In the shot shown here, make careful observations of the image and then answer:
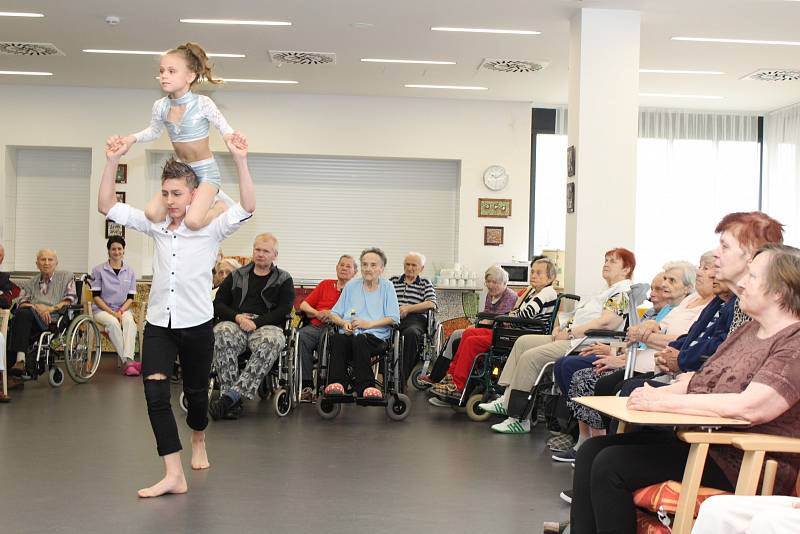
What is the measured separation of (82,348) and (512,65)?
15.7 ft

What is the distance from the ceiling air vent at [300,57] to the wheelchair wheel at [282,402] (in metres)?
3.79

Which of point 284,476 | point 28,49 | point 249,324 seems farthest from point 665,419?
point 28,49

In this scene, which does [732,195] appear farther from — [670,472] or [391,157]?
[670,472]

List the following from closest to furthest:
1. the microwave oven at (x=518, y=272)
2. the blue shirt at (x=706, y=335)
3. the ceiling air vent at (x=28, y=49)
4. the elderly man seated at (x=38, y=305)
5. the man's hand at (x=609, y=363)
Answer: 1. the blue shirt at (x=706, y=335)
2. the man's hand at (x=609, y=363)
3. the elderly man seated at (x=38, y=305)
4. the ceiling air vent at (x=28, y=49)
5. the microwave oven at (x=518, y=272)

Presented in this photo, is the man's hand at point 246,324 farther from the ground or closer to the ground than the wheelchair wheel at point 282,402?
farther from the ground

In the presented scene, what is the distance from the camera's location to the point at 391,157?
34.9 feet

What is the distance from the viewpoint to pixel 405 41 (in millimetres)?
7977

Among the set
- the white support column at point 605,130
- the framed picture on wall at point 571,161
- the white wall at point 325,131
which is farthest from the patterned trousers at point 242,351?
the white wall at point 325,131

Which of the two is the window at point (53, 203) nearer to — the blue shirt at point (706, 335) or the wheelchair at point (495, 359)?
the wheelchair at point (495, 359)

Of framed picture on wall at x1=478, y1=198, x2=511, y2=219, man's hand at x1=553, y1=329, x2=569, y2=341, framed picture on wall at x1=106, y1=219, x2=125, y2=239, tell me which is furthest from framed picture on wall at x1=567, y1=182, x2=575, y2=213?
framed picture on wall at x1=106, y1=219, x2=125, y2=239

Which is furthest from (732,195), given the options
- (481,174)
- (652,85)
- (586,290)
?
(586,290)

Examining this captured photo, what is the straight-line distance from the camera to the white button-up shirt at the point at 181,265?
3742 mm

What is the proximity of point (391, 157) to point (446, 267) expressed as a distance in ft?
4.82

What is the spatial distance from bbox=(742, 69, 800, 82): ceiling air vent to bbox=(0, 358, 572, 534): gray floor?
5.10 m
